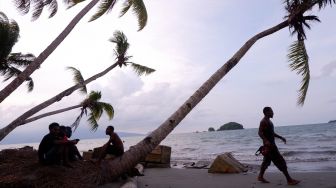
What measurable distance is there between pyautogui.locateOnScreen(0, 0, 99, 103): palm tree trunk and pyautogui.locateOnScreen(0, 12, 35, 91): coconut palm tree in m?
6.26

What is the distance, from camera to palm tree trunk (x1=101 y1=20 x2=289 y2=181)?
7.81 m

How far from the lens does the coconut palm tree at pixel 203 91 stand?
7.82 metres

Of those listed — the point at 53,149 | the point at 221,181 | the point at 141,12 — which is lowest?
the point at 221,181

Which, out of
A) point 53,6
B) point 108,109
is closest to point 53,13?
point 53,6

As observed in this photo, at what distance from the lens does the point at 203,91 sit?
8.66m

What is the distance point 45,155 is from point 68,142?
601 millimetres

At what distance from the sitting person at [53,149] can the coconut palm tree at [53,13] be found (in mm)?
2994

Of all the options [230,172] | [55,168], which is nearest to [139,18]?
[230,172]

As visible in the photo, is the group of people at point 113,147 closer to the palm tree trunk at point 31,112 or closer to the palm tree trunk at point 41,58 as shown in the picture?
the palm tree trunk at point 41,58

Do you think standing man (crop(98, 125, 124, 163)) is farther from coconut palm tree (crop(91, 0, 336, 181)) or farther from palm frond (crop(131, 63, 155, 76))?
palm frond (crop(131, 63, 155, 76))

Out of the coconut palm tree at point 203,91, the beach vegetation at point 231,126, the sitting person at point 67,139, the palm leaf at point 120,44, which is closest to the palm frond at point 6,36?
the palm leaf at point 120,44

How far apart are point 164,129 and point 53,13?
7735mm

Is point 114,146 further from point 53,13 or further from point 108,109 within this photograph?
point 108,109

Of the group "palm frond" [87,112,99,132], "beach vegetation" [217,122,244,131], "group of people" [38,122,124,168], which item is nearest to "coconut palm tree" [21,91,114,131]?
"palm frond" [87,112,99,132]
